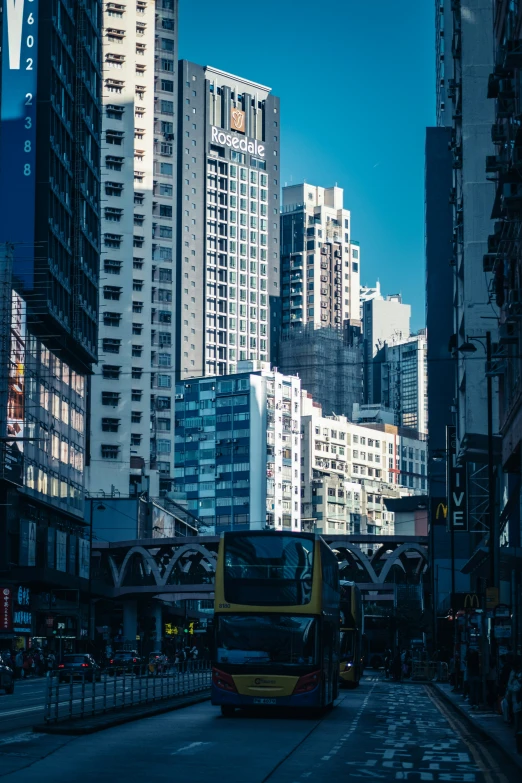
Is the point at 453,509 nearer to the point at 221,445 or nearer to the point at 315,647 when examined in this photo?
the point at 315,647

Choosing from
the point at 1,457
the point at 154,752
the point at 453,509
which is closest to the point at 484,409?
the point at 453,509

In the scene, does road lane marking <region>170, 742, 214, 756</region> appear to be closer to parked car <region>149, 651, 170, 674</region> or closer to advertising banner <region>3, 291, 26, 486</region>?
parked car <region>149, 651, 170, 674</region>

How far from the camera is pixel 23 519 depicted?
8325cm

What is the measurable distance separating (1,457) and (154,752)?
5769 centimetres

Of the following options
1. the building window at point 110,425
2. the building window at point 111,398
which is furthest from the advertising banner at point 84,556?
the building window at point 111,398

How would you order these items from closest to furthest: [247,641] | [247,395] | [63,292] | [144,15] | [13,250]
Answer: [247,641] < [13,250] < [63,292] < [144,15] < [247,395]

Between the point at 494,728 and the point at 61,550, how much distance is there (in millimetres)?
66733

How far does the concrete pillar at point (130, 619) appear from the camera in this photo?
422 feet

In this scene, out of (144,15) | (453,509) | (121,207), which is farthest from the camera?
(144,15)

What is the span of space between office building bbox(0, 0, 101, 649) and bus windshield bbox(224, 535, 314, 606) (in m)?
45.1

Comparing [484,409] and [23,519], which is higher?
[484,409]

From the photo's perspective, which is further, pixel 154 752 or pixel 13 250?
pixel 13 250

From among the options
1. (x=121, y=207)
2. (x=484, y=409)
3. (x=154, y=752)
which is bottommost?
(x=154, y=752)

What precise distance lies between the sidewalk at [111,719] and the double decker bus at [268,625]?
2043 millimetres
